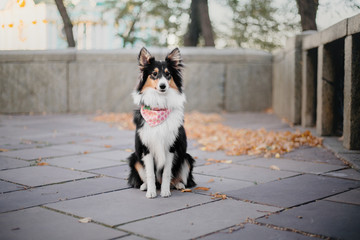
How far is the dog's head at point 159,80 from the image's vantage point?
4480mm

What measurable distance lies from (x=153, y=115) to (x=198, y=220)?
128 centimetres

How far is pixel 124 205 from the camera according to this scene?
4113 mm

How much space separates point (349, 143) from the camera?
647cm

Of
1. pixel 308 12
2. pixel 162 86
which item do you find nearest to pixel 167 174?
pixel 162 86

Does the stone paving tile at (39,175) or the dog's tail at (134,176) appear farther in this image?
the stone paving tile at (39,175)

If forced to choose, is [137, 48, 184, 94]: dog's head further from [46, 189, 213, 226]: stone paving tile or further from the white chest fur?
[46, 189, 213, 226]: stone paving tile

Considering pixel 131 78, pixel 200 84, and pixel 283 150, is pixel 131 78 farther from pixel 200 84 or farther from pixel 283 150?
pixel 283 150

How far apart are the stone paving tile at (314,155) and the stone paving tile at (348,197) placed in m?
1.58

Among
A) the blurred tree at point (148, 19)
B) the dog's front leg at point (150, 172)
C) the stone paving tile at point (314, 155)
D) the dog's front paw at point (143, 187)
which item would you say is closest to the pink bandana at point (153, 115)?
the dog's front leg at point (150, 172)

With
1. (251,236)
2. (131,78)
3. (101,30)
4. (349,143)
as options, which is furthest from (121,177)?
(101,30)

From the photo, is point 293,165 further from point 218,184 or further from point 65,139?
point 65,139

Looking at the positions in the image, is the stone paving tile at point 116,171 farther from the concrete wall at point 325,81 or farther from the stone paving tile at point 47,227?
the concrete wall at point 325,81

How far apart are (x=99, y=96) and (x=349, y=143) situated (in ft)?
28.6

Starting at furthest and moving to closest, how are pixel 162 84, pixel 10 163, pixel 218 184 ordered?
pixel 10 163 < pixel 218 184 < pixel 162 84
